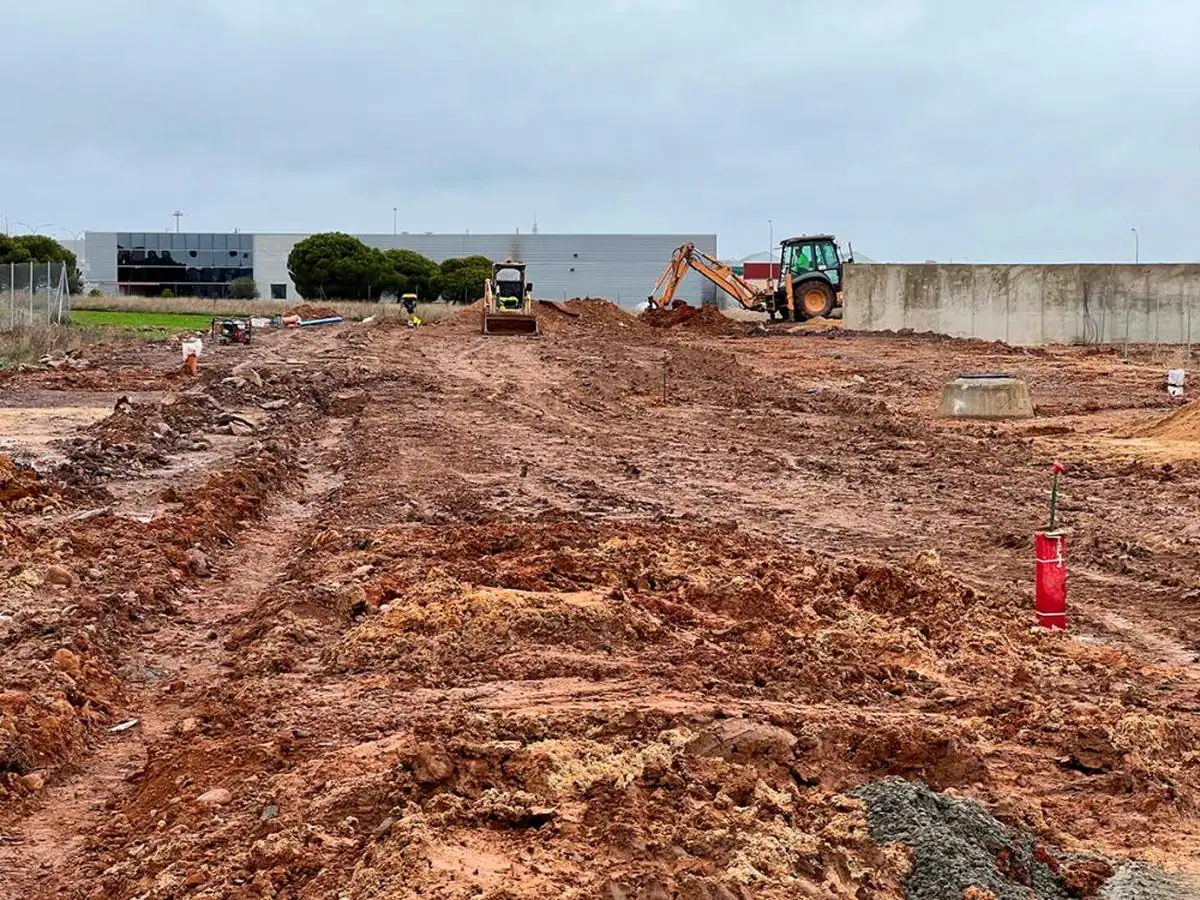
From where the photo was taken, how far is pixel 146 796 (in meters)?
5.76

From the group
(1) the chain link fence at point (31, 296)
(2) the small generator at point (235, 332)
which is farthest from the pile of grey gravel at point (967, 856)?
(2) the small generator at point (235, 332)

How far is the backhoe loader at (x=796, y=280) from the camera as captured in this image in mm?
45781

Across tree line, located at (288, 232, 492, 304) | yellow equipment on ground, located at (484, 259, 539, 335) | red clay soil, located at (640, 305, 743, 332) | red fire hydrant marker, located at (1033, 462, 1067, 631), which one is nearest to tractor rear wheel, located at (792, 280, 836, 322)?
red clay soil, located at (640, 305, 743, 332)

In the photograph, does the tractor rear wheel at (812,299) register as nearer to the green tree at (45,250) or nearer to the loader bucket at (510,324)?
the loader bucket at (510,324)

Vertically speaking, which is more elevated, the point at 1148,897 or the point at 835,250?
the point at 835,250

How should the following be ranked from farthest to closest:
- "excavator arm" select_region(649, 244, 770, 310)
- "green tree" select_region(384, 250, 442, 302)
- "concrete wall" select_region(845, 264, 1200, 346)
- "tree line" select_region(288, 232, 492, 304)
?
"green tree" select_region(384, 250, 442, 302), "tree line" select_region(288, 232, 492, 304), "excavator arm" select_region(649, 244, 770, 310), "concrete wall" select_region(845, 264, 1200, 346)

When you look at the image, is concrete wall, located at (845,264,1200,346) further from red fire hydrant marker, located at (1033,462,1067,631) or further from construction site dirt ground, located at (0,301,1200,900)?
red fire hydrant marker, located at (1033,462,1067,631)

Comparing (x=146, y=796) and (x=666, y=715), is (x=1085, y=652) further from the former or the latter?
(x=146, y=796)

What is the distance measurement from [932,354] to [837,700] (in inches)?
1116

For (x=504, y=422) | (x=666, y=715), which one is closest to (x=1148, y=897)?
(x=666, y=715)

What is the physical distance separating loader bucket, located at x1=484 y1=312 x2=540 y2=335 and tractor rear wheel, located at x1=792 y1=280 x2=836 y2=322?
11240 mm

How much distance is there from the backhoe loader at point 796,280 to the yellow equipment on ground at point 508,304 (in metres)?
6.48

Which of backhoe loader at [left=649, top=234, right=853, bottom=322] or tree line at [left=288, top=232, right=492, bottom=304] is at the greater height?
tree line at [left=288, top=232, right=492, bottom=304]

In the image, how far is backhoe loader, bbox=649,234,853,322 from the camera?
45781mm
